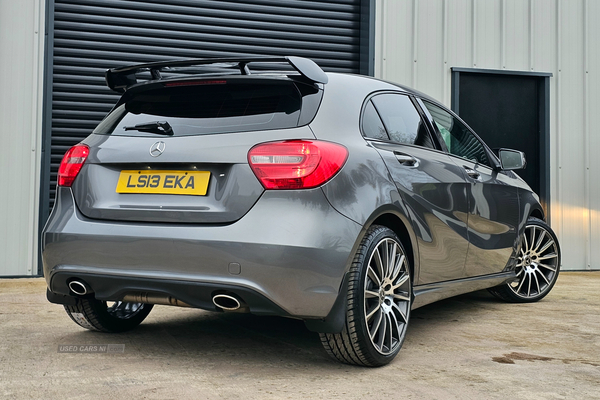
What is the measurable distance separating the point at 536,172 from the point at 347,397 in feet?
24.8

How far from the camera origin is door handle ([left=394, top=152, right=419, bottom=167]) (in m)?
3.78

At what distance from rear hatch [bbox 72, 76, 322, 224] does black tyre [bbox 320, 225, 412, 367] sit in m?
0.65

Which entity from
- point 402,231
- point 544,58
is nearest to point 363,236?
point 402,231

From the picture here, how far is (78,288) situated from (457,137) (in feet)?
9.40

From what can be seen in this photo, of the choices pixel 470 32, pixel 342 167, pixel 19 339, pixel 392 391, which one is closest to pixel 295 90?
pixel 342 167

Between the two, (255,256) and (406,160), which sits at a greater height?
(406,160)

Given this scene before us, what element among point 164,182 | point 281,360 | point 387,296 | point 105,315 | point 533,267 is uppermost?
point 164,182

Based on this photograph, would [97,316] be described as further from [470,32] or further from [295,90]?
[470,32]

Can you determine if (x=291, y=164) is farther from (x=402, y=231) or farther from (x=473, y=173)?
(x=473, y=173)

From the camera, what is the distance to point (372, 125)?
12.2 ft

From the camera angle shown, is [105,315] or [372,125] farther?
[105,315]

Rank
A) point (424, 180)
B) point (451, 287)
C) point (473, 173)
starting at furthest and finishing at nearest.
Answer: point (473, 173), point (451, 287), point (424, 180)

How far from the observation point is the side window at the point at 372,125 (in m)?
3.62

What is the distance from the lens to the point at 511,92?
9.60 metres
